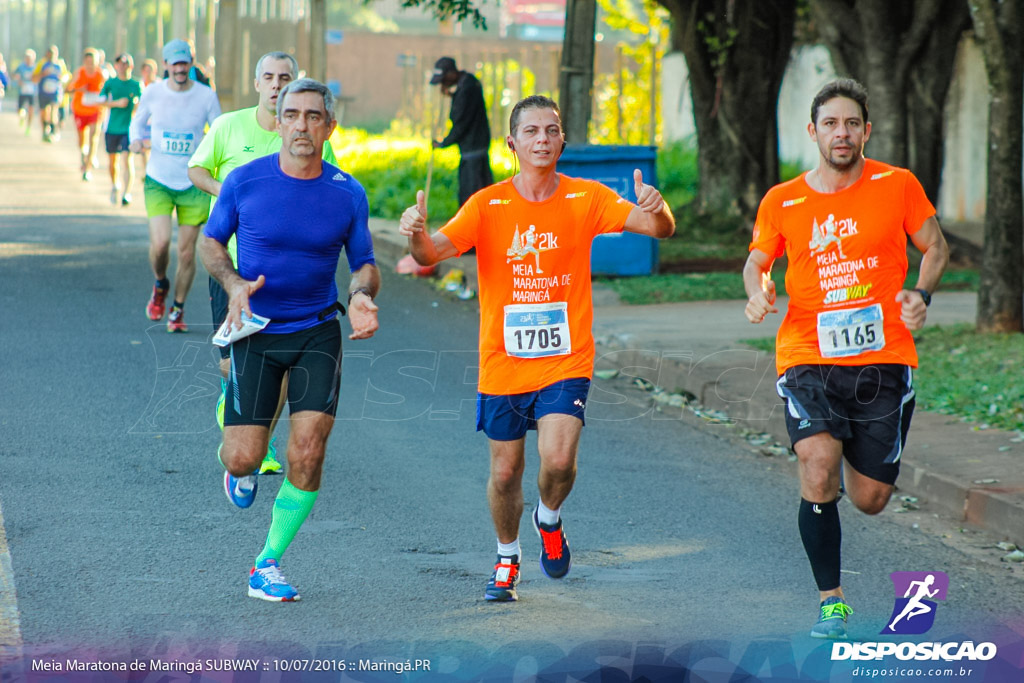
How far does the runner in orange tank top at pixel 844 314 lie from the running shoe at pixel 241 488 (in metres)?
2.14

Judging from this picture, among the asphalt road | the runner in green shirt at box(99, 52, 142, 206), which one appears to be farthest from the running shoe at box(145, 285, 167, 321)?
the runner in green shirt at box(99, 52, 142, 206)

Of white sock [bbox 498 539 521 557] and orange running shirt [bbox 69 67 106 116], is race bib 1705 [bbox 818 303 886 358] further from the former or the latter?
orange running shirt [bbox 69 67 106 116]

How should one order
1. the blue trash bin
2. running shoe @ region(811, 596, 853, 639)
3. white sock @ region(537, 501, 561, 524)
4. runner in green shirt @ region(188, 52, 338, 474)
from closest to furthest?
running shoe @ region(811, 596, 853, 639), white sock @ region(537, 501, 561, 524), runner in green shirt @ region(188, 52, 338, 474), the blue trash bin

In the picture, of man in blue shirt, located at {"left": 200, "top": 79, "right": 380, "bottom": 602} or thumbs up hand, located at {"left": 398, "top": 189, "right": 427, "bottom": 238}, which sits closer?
thumbs up hand, located at {"left": 398, "top": 189, "right": 427, "bottom": 238}

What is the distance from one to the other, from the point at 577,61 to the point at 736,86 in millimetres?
3483

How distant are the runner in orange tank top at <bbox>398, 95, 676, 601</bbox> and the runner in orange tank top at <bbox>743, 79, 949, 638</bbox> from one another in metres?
0.62

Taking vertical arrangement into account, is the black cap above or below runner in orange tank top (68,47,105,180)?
above

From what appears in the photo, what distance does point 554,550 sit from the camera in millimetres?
5523

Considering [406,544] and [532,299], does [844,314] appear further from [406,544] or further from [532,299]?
[406,544]

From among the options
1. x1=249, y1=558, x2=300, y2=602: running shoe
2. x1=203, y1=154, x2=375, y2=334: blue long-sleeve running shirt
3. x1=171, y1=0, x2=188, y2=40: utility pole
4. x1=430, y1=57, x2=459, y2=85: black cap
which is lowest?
x1=249, y1=558, x2=300, y2=602: running shoe

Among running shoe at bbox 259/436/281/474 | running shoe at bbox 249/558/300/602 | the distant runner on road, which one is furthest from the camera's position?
the distant runner on road

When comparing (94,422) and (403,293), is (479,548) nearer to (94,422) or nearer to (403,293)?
(94,422)

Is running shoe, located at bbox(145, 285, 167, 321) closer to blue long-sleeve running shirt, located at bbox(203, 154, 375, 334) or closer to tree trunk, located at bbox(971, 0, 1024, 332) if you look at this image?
blue long-sleeve running shirt, located at bbox(203, 154, 375, 334)

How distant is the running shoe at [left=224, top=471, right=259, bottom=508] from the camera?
5750 millimetres
